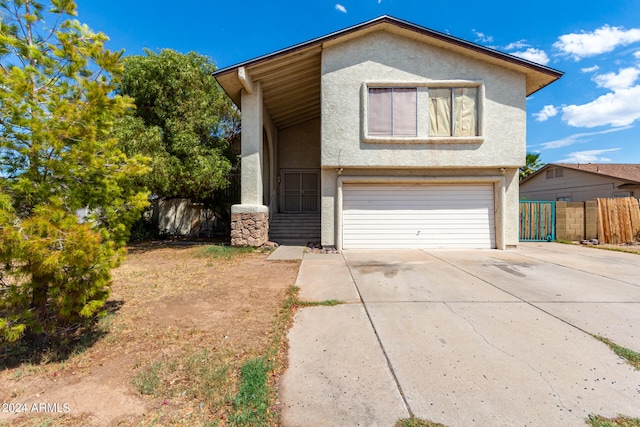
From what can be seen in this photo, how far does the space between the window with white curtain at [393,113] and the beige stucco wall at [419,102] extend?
314 millimetres

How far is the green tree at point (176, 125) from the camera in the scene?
9.59 metres

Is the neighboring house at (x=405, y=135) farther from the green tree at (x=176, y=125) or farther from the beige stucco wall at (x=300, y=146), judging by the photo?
the beige stucco wall at (x=300, y=146)

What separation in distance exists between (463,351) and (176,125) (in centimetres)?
1074

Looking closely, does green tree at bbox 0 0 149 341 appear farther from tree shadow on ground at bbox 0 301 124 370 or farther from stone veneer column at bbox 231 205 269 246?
stone veneer column at bbox 231 205 269 246

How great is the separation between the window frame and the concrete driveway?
489 centimetres

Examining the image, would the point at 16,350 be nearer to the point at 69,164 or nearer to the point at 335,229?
the point at 69,164

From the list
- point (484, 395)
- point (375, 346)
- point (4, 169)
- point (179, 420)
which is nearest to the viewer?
point (179, 420)

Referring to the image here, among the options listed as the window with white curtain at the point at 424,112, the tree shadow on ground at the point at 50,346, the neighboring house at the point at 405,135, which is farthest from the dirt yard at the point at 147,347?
the window with white curtain at the point at 424,112

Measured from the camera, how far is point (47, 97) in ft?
9.32

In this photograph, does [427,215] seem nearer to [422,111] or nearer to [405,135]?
[405,135]

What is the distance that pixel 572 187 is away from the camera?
20.6 meters

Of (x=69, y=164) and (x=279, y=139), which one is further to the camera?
(x=279, y=139)

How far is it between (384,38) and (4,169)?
1000 cm

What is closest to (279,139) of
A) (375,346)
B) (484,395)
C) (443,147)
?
(443,147)
